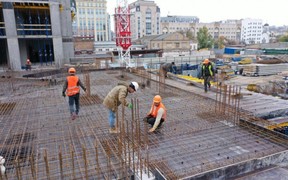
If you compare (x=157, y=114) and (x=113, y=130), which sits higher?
(x=157, y=114)

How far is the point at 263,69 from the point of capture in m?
22.3

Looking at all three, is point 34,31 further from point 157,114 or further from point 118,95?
point 157,114

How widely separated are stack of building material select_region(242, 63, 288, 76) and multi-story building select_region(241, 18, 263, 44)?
2945 inches

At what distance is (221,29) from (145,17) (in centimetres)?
3117

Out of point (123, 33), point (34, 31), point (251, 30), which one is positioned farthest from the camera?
point (251, 30)

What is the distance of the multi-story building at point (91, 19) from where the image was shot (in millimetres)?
70000

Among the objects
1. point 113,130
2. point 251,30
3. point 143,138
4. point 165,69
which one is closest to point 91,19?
point 251,30

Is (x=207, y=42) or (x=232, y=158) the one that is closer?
(x=232, y=158)

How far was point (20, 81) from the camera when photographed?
11172 millimetres

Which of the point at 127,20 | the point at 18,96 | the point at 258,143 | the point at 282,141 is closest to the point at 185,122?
the point at 258,143

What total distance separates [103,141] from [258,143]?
302cm

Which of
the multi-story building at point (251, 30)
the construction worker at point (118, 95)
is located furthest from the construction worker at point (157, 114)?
the multi-story building at point (251, 30)

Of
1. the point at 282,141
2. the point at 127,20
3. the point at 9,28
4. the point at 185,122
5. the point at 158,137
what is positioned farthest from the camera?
the point at 127,20

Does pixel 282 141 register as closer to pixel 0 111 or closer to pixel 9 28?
pixel 0 111
